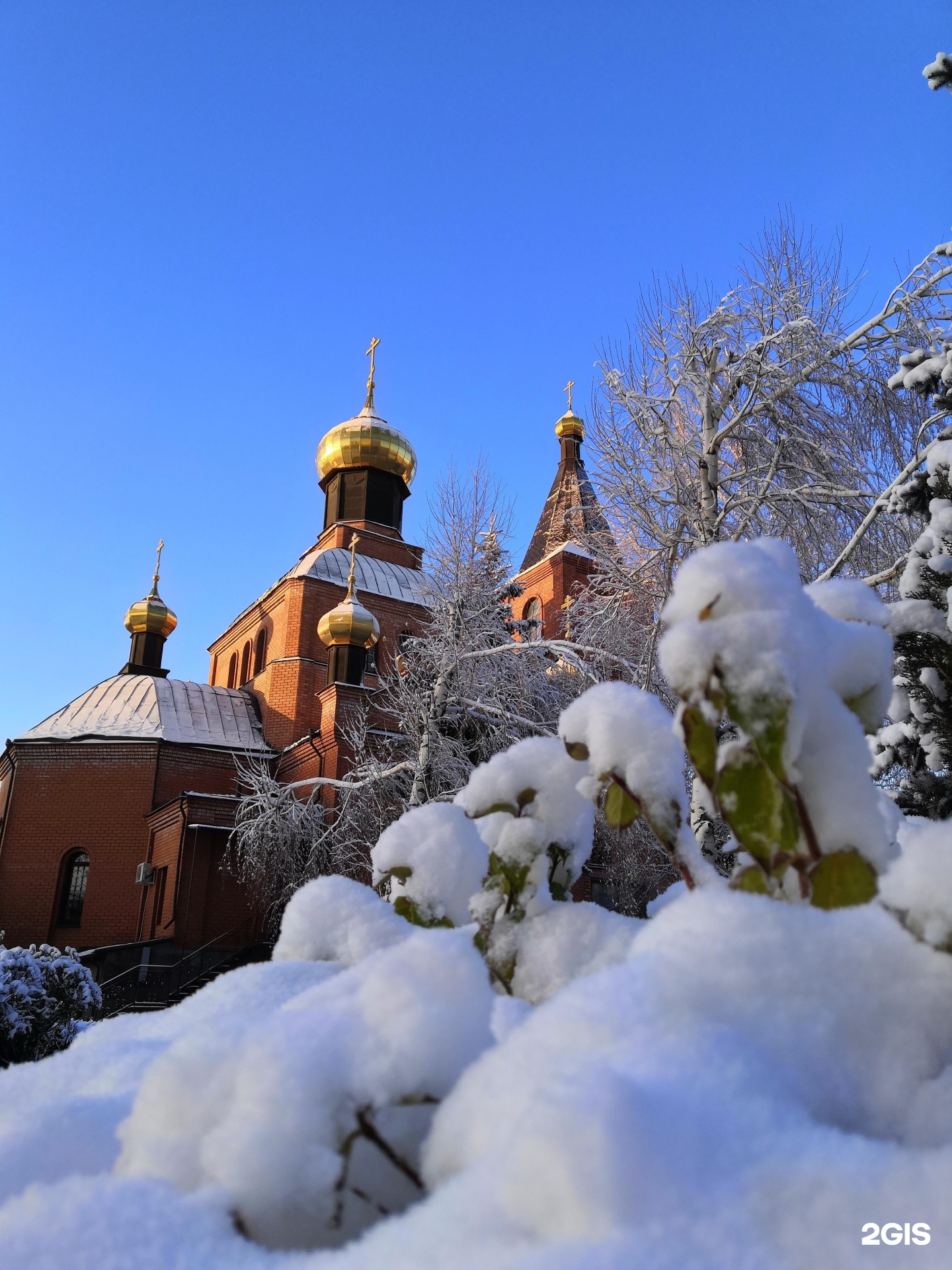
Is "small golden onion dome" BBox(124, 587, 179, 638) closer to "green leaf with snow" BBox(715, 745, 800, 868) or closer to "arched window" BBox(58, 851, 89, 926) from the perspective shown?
"arched window" BBox(58, 851, 89, 926)

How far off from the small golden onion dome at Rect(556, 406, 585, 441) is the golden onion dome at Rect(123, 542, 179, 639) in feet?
40.9

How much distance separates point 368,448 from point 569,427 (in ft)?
23.4

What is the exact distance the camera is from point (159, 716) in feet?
63.9

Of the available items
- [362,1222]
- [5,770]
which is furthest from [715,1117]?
[5,770]

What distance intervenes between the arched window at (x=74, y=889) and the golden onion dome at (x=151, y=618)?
762 centimetres

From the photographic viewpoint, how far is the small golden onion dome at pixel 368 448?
23734mm

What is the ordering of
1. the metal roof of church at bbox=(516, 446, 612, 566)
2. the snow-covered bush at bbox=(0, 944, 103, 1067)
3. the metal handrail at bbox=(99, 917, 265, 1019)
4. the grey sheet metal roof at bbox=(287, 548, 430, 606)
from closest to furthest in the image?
the snow-covered bush at bbox=(0, 944, 103, 1067) < the metal roof of church at bbox=(516, 446, 612, 566) < the metal handrail at bbox=(99, 917, 265, 1019) < the grey sheet metal roof at bbox=(287, 548, 430, 606)

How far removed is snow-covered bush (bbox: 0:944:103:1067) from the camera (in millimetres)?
6953

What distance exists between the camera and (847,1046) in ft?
2.17

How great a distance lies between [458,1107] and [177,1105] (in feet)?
0.78

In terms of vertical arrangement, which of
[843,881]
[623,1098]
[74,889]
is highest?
[74,889]

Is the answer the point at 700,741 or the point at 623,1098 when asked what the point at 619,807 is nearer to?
the point at 700,741

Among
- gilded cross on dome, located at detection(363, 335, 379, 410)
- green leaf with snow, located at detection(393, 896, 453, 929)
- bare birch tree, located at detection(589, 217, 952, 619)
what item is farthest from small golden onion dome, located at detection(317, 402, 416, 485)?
green leaf with snow, located at detection(393, 896, 453, 929)

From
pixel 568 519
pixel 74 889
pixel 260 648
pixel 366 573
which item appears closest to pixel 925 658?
pixel 568 519
